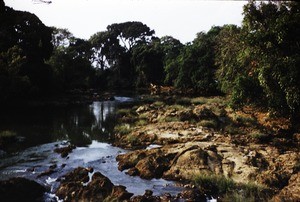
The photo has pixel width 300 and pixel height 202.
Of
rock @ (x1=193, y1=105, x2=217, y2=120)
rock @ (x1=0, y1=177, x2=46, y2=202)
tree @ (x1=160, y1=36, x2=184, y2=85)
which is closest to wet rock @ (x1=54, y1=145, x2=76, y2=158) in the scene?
rock @ (x1=0, y1=177, x2=46, y2=202)

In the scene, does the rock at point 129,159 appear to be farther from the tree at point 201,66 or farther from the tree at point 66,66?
the tree at point 66,66

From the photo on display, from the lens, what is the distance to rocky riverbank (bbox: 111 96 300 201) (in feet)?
35.1

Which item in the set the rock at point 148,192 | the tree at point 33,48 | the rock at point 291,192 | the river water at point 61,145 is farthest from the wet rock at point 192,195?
the tree at point 33,48

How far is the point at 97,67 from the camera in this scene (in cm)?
7962

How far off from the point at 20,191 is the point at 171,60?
1889 inches

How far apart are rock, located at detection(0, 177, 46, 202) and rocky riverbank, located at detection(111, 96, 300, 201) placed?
3773 millimetres

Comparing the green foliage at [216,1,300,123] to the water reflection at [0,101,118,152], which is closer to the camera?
the green foliage at [216,1,300,123]

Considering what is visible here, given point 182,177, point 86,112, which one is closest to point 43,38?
point 86,112

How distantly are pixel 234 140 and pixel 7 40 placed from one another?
30.4 metres

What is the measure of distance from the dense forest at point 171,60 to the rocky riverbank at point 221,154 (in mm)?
2062

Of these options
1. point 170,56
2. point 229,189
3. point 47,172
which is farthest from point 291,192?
point 170,56

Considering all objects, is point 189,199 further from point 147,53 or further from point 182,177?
point 147,53

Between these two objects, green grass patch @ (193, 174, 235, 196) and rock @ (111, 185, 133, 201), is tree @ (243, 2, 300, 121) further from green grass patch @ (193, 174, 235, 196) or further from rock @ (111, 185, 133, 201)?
rock @ (111, 185, 133, 201)

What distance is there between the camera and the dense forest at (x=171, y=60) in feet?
44.5
